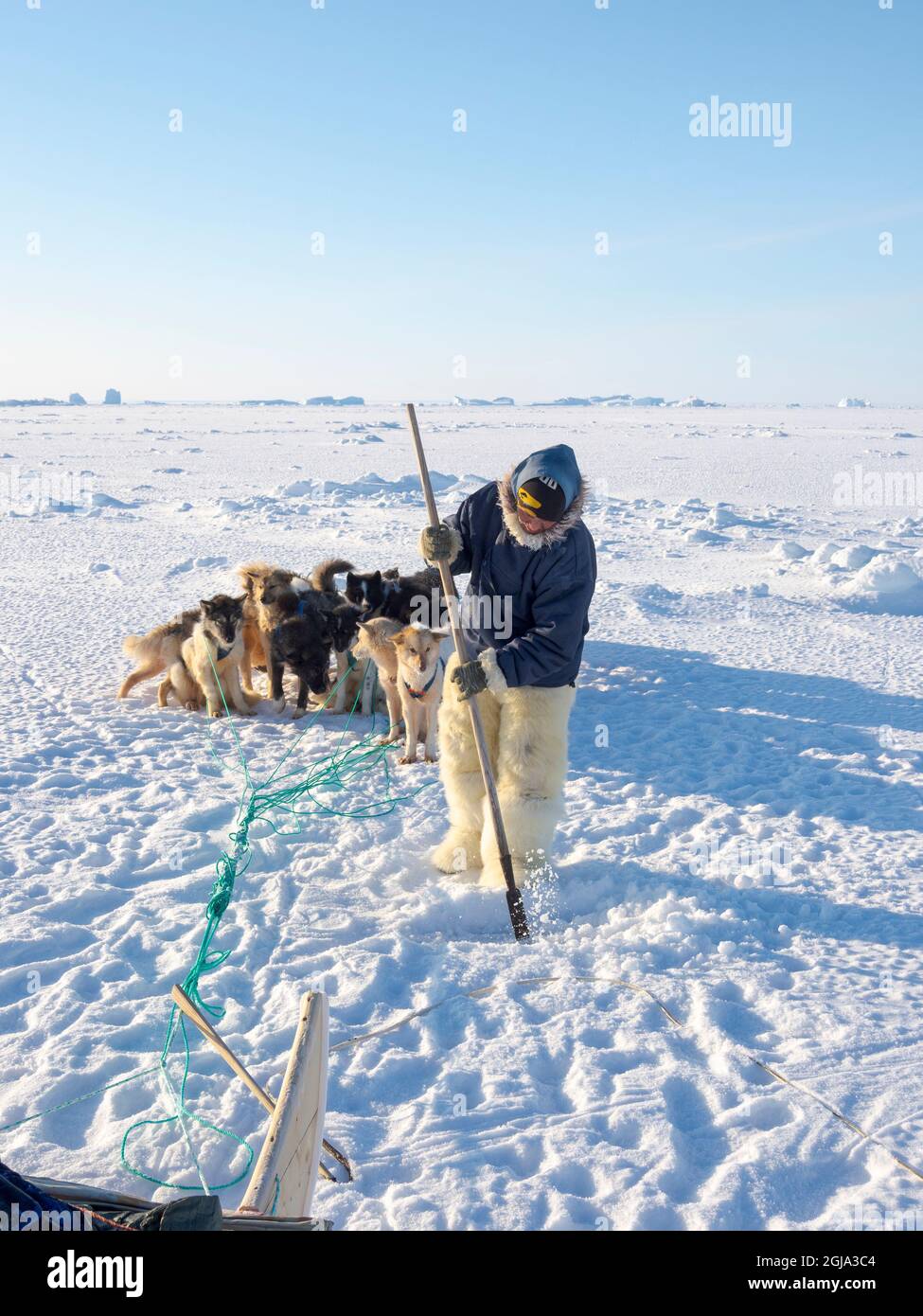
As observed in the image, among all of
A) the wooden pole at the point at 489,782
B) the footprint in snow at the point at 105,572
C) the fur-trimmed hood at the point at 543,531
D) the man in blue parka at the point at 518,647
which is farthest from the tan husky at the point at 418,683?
the footprint in snow at the point at 105,572

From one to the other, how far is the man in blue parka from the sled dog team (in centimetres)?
179

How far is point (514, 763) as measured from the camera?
404 centimetres

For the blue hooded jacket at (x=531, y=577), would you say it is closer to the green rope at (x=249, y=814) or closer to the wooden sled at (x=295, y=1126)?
the green rope at (x=249, y=814)

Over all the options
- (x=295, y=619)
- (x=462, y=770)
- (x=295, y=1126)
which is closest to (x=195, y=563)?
(x=295, y=619)

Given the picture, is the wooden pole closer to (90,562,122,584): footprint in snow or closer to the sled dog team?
the sled dog team

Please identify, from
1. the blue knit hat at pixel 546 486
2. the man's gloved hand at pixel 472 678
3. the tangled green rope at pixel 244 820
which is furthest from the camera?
the man's gloved hand at pixel 472 678

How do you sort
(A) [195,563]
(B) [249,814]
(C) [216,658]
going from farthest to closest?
(A) [195,563]
(C) [216,658]
(B) [249,814]

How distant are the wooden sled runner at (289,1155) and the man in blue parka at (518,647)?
5.39 ft

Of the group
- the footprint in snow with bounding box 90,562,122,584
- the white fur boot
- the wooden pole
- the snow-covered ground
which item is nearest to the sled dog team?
the snow-covered ground

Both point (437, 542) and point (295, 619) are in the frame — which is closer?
point (437, 542)

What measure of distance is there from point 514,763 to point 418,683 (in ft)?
6.59

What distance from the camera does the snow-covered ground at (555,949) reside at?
8.54 ft

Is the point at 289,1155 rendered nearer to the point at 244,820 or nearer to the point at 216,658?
the point at 244,820
